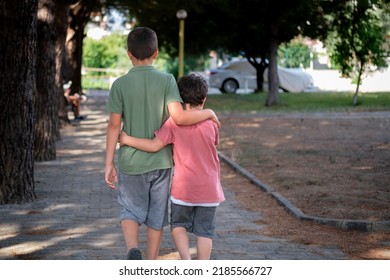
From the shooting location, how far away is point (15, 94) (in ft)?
36.3

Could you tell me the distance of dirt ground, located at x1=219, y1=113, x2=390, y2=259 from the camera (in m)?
9.23

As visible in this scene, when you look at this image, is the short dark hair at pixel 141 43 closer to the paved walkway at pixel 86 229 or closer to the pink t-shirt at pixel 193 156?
the pink t-shirt at pixel 193 156

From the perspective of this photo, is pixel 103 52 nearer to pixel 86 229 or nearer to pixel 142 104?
pixel 86 229

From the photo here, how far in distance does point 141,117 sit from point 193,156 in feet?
1.41

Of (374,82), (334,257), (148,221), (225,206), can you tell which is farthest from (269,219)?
(374,82)

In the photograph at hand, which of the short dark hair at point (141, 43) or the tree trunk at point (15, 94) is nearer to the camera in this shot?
the short dark hair at point (141, 43)

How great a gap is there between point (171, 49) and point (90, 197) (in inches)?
1315

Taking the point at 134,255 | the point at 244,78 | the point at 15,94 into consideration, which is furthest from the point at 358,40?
the point at 134,255

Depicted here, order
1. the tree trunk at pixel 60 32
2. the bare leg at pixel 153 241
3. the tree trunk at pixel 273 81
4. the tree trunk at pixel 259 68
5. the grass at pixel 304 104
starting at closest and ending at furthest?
the bare leg at pixel 153 241 → the tree trunk at pixel 60 32 → the grass at pixel 304 104 → the tree trunk at pixel 273 81 → the tree trunk at pixel 259 68

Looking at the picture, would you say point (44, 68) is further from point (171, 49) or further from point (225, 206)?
point (171, 49)

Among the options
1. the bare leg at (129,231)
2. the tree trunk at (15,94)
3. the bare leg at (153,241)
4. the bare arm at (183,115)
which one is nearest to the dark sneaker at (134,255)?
the bare leg at (129,231)

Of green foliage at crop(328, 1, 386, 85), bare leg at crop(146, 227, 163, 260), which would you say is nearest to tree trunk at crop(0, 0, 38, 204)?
bare leg at crop(146, 227, 163, 260)

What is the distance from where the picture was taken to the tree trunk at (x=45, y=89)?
635 inches

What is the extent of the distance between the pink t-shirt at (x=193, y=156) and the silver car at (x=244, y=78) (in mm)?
45105
